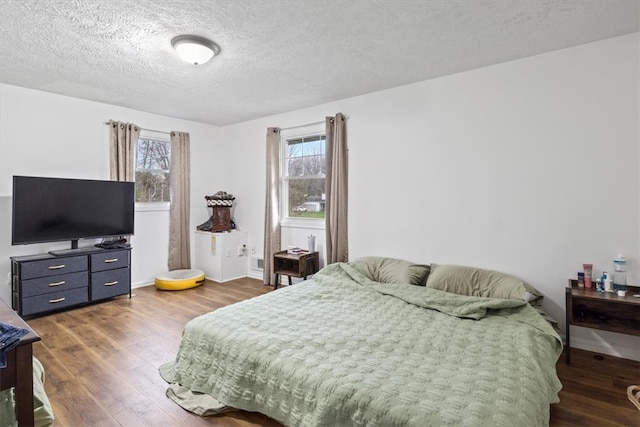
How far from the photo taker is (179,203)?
5.04 m

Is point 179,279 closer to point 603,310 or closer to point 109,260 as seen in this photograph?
point 109,260

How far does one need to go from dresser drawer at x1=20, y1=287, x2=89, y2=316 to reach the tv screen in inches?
23.2

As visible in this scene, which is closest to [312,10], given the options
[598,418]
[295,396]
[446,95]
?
[446,95]

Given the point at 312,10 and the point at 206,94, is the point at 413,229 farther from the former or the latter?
the point at 206,94

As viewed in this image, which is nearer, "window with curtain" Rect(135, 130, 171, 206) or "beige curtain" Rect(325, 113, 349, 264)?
"beige curtain" Rect(325, 113, 349, 264)

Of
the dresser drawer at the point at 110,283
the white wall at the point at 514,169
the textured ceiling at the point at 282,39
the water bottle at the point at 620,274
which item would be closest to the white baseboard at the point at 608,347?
the white wall at the point at 514,169

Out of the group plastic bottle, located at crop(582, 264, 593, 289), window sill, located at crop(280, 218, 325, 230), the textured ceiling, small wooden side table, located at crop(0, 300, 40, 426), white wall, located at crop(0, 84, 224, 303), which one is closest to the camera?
small wooden side table, located at crop(0, 300, 40, 426)

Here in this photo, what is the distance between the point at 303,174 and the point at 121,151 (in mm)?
2441

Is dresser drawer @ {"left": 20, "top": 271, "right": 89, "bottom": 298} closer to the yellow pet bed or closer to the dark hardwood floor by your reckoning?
the dark hardwood floor

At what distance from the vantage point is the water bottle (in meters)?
2.50

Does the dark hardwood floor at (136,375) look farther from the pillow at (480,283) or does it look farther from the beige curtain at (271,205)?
the beige curtain at (271,205)

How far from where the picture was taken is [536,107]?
114 inches

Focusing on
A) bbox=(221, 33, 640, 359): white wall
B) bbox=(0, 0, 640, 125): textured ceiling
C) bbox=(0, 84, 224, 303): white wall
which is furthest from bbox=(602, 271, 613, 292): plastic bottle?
bbox=(0, 84, 224, 303): white wall

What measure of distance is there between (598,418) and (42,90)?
5781 mm
